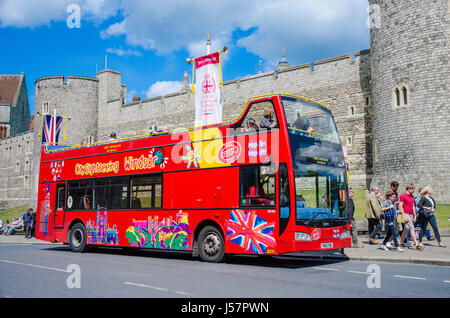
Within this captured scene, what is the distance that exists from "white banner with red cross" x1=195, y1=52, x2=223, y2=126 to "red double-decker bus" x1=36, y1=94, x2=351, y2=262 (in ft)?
10.2

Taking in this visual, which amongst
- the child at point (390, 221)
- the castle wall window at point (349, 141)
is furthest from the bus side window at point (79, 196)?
the castle wall window at point (349, 141)

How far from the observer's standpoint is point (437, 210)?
2073 centimetres

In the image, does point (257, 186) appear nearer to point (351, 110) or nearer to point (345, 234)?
point (345, 234)

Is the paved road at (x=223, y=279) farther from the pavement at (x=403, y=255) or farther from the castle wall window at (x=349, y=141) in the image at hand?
the castle wall window at (x=349, y=141)

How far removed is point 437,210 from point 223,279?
52.6 feet

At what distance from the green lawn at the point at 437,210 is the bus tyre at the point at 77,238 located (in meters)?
12.5

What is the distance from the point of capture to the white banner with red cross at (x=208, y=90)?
15078 mm

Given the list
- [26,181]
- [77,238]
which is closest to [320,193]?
[77,238]

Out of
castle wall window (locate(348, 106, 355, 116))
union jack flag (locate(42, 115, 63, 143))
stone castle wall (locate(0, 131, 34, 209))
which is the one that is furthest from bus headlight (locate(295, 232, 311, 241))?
stone castle wall (locate(0, 131, 34, 209))

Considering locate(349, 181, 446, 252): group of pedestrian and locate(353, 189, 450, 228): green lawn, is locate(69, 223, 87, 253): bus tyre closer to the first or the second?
→ locate(349, 181, 446, 252): group of pedestrian

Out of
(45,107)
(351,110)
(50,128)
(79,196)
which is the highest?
(45,107)

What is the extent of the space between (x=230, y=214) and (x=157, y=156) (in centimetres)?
281

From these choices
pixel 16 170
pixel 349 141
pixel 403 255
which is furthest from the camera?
pixel 16 170
